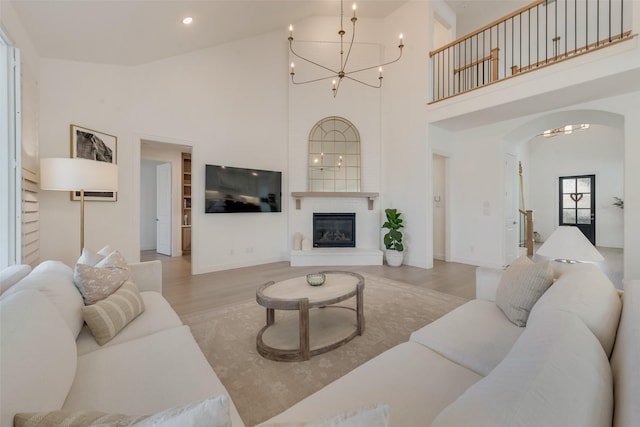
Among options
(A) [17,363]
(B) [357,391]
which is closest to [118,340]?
(A) [17,363]

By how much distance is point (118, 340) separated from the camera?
5.04 feet

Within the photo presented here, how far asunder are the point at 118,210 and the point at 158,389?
353 centimetres

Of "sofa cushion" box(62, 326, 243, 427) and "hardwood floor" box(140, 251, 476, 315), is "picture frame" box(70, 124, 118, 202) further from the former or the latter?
"sofa cushion" box(62, 326, 243, 427)

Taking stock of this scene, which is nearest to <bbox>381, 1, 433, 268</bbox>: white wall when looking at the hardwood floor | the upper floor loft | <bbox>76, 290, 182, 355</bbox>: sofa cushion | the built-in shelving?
the upper floor loft

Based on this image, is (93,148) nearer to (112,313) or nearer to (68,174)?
(68,174)

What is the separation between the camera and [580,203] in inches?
312

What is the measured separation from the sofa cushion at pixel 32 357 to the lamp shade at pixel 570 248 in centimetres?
272

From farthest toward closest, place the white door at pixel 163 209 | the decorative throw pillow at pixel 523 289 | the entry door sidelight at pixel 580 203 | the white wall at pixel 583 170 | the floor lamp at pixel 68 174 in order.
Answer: the entry door sidelight at pixel 580 203 → the white wall at pixel 583 170 → the white door at pixel 163 209 → the floor lamp at pixel 68 174 → the decorative throw pillow at pixel 523 289

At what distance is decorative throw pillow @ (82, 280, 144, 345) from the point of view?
4.96 ft

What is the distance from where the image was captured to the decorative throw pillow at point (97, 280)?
1.71 metres

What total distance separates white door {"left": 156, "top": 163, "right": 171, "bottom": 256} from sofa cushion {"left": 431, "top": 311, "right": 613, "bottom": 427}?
693cm

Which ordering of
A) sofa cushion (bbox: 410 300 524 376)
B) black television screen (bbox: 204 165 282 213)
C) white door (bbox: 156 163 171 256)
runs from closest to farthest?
sofa cushion (bbox: 410 300 524 376) < black television screen (bbox: 204 165 282 213) < white door (bbox: 156 163 171 256)

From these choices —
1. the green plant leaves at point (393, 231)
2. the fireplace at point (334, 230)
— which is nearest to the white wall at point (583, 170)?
the green plant leaves at point (393, 231)

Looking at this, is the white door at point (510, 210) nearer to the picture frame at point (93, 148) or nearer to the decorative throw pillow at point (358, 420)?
the decorative throw pillow at point (358, 420)
